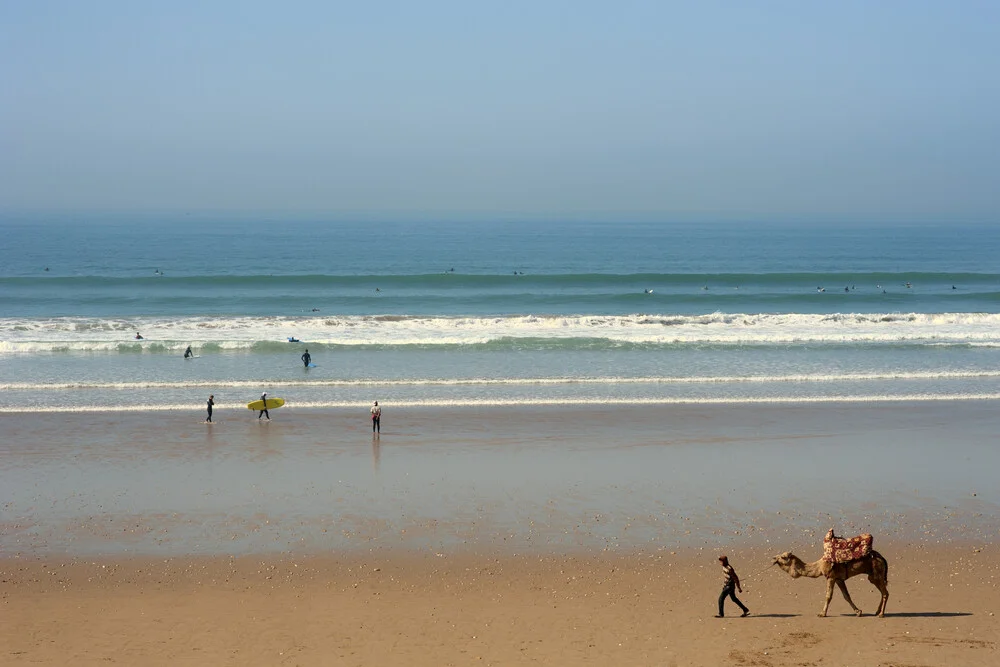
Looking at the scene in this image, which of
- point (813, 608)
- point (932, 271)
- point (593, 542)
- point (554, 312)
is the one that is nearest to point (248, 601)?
point (593, 542)

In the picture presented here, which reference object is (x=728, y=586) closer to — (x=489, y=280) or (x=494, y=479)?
(x=494, y=479)

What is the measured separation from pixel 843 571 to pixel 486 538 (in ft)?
17.9

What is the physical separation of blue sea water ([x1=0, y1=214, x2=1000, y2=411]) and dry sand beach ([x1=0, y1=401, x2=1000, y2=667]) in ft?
14.6

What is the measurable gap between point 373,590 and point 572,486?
5.58 meters

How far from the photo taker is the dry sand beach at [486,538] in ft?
37.5

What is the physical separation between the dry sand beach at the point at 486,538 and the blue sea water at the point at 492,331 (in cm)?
446

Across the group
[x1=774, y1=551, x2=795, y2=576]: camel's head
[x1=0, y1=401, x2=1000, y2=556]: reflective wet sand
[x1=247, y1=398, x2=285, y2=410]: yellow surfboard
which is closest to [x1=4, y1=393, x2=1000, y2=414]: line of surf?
[x1=247, y1=398, x2=285, y2=410]: yellow surfboard

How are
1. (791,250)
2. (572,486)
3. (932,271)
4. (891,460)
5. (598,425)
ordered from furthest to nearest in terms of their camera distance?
(791,250), (932,271), (598,425), (891,460), (572,486)

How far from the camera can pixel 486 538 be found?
49.2ft

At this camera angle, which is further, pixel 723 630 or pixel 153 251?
pixel 153 251

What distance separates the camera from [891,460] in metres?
19.5

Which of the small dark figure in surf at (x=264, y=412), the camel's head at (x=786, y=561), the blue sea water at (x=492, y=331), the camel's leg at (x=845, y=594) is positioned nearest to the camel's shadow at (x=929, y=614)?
the camel's leg at (x=845, y=594)

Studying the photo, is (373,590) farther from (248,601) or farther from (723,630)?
(723,630)

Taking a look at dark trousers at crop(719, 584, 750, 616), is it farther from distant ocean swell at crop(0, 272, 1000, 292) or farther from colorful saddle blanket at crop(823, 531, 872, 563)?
distant ocean swell at crop(0, 272, 1000, 292)
